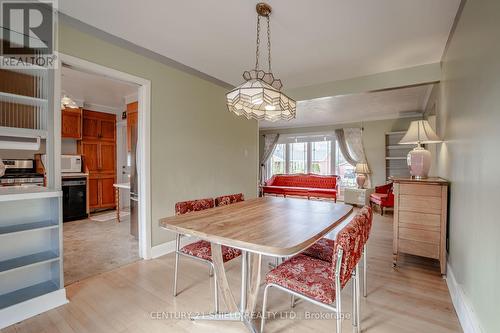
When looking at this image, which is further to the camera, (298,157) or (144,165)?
(298,157)

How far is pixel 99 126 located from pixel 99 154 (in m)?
0.64

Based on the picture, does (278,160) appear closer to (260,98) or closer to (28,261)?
(260,98)

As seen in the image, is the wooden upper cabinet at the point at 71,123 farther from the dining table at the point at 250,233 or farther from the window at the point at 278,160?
the window at the point at 278,160

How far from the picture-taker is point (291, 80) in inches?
140

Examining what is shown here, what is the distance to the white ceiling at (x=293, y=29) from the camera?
1.94 meters

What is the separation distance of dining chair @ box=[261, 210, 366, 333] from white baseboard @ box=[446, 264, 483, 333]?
2.17ft

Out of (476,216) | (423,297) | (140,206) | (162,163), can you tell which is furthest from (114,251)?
(476,216)

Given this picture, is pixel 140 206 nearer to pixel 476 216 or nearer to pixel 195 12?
pixel 195 12

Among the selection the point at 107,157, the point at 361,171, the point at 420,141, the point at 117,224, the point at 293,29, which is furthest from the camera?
the point at 361,171

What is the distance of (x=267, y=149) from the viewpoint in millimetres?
8695

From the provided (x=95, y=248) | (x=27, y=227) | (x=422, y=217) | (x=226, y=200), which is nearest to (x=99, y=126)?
(x=95, y=248)

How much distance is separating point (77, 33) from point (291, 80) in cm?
260

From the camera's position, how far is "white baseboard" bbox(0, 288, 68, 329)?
1652 mm

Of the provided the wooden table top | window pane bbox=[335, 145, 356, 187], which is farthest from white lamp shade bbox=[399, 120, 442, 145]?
window pane bbox=[335, 145, 356, 187]
